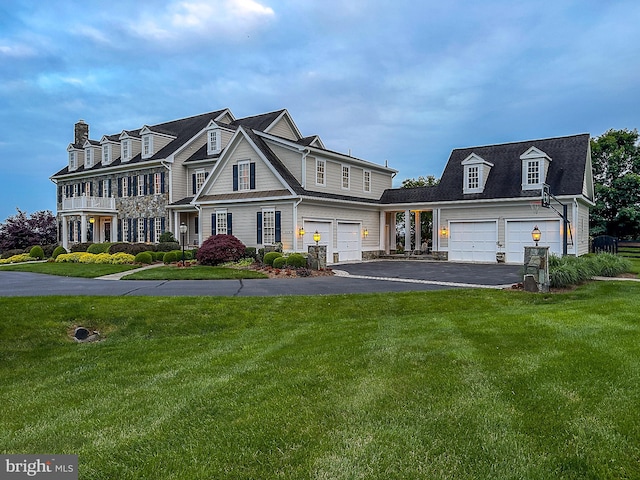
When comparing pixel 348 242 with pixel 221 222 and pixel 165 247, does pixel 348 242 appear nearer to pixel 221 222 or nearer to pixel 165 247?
pixel 221 222

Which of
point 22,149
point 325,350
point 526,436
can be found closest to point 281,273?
point 325,350

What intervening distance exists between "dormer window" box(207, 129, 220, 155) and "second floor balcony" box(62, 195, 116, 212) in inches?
369

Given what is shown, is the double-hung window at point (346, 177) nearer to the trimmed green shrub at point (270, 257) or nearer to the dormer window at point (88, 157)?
the trimmed green shrub at point (270, 257)

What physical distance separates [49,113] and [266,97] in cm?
5170

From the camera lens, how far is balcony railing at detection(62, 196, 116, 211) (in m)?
31.3

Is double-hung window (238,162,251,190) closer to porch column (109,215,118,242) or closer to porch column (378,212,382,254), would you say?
porch column (378,212,382,254)

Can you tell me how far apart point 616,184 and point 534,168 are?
12.2 meters

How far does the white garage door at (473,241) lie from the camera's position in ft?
77.6

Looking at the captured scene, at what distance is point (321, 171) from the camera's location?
77.4ft

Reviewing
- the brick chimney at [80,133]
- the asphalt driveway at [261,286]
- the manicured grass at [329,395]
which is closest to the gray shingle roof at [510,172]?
the asphalt driveway at [261,286]

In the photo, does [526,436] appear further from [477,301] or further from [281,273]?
[281,273]

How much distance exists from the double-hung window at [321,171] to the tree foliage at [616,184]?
65.3ft

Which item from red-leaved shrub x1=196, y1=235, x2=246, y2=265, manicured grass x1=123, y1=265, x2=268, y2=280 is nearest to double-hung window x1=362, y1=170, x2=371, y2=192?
red-leaved shrub x1=196, y1=235, x2=246, y2=265

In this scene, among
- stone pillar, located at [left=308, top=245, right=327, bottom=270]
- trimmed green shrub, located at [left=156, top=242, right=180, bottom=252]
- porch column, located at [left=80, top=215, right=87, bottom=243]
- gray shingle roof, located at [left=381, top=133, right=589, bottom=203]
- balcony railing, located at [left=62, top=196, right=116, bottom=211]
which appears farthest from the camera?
porch column, located at [left=80, top=215, right=87, bottom=243]
